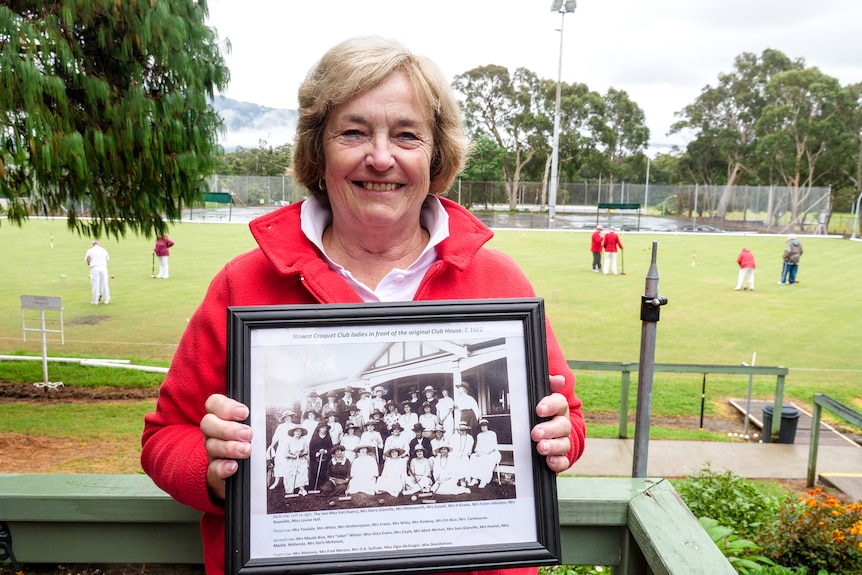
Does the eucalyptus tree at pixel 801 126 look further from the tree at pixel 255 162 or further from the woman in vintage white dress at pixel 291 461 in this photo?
the woman in vintage white dress at pixel 291 461

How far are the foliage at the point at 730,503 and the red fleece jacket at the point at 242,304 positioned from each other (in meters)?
3.77

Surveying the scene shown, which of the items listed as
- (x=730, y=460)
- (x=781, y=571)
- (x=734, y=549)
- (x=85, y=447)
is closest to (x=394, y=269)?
(x=734, y=549)

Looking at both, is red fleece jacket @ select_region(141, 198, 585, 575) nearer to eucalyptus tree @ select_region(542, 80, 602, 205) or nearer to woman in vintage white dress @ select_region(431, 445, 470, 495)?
woman in vintage white dress @ select_region(431, 445, 470, 495)

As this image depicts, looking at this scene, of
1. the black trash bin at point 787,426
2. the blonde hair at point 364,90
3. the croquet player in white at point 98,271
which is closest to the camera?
the blonde hair at point 364,90

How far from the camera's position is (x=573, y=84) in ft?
183

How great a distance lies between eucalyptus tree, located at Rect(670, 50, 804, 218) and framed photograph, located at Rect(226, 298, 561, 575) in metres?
60.3

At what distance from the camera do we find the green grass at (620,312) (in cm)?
1052

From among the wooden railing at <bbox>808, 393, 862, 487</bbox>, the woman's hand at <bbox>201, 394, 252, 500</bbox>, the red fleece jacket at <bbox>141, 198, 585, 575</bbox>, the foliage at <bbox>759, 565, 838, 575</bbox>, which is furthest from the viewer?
the wooden railing at <bbox>808, 393, 862, 487</bbox>

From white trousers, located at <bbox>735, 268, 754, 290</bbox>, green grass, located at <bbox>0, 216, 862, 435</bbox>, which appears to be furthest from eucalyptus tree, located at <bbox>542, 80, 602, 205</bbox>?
white trousers, located at <bbox>735, 268, 754, 290</bbox>

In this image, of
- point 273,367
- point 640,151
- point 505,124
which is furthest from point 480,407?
point 640,151

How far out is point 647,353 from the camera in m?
3.74

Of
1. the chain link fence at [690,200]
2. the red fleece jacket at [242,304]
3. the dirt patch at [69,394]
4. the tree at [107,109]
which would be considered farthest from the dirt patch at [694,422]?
the chain link fence at [690,200]

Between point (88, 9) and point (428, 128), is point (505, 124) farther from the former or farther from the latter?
point (428, 128)

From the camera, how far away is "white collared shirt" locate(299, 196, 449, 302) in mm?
1511
